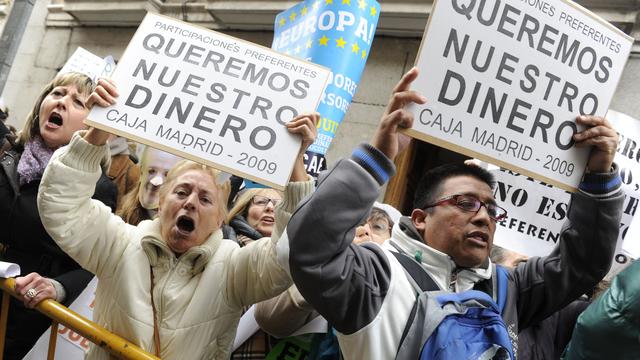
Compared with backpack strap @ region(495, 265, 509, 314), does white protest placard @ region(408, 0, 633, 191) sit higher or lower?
higher

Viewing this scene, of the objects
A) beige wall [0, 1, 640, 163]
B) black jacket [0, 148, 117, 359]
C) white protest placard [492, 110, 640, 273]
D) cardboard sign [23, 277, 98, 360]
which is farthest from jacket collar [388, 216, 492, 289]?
beige wall [0, 1, 640, 163]

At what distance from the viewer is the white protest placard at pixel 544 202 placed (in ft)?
10.6

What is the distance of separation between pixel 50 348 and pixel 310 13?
2655mm

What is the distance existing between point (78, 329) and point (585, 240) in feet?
6.23

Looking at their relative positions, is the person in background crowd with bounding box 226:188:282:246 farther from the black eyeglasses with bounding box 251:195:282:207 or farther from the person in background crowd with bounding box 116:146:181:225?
the person in background crowd with bounding box 116:146:181:225

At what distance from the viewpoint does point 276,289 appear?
7.38 feet

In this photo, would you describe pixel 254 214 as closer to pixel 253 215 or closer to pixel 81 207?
pixel 253 215

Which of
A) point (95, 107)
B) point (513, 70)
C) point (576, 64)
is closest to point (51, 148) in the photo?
point (95, 107)

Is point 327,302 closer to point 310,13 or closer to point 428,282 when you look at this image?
point 428,282

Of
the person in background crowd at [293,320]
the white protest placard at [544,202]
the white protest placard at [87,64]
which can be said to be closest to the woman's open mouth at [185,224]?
the person in background crowd at [293,320]

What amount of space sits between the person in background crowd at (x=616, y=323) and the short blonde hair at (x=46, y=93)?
2585mm

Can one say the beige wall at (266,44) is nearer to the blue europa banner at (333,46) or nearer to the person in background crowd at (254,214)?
the blue europa banner at (333,46)

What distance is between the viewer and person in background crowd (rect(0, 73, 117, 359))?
258 centimetres

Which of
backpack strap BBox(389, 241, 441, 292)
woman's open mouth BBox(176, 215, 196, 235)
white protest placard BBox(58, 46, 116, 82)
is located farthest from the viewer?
white protest placard BBox(58, 46, 116, 82)
